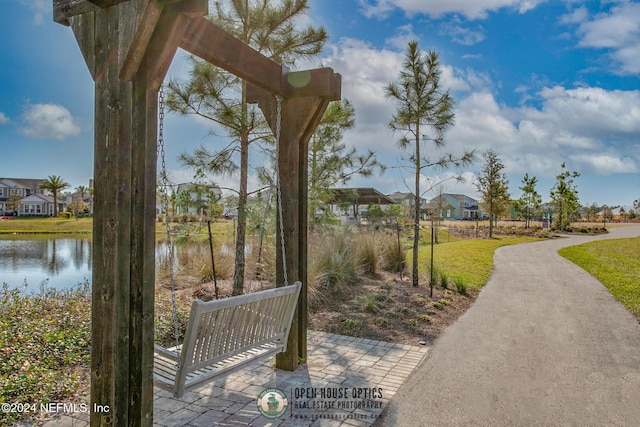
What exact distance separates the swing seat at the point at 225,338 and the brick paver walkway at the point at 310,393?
33 cm

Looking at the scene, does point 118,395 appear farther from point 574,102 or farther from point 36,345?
point 574,102

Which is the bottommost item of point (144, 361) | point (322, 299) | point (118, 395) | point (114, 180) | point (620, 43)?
point (322, 299)

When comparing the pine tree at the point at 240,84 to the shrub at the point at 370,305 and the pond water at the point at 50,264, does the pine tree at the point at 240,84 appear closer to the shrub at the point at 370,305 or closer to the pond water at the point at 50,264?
the shrub at the point at 370,305

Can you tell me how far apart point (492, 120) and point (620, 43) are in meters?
6.21

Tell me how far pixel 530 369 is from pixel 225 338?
268 centimetres

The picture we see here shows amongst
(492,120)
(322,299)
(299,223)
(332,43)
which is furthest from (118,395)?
(492,120)

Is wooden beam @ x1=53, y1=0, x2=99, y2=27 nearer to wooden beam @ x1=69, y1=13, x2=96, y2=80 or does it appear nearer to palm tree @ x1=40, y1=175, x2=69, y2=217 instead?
wooden beam @ x1=69, y1=13, x2=96, y2=80

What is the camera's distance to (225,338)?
249cm

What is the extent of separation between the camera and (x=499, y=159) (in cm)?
2178

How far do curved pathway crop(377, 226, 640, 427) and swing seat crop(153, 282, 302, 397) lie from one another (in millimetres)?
949

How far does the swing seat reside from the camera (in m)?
2.21

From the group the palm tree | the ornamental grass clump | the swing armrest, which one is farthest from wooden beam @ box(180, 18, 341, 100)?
the palm tree

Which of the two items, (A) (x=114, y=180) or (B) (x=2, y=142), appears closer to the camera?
(A) (x=114, y=180)

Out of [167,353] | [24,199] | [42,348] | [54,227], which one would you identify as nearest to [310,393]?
[167,353]
